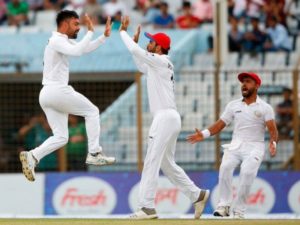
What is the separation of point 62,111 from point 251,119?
111 inches

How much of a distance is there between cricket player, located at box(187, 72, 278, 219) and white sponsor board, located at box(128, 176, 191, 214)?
4461mm

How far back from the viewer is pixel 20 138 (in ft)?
80.9

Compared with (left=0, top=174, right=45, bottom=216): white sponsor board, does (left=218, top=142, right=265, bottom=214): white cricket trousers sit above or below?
above

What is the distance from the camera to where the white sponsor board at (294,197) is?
23.7 metres

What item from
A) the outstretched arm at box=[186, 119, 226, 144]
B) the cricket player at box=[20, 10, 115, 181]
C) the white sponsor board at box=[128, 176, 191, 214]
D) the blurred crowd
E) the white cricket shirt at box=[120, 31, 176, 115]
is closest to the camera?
the cricket player at box=[20, 10, 115, 181]

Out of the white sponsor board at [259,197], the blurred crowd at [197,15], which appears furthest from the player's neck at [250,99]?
the blurred crowd at [197,15]

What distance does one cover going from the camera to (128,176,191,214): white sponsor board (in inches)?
942

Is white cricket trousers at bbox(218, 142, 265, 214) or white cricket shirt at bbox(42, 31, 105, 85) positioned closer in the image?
white cricket shirt at bbox(42, 31, 105, 85)

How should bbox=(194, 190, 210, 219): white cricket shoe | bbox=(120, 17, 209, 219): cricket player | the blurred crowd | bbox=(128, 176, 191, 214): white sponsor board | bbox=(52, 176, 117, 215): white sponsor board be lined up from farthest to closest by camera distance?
the blurred crowd, bbox=(52, 176, 117, 215): white sponsor board, bbox=(128, 176, 191, 214): white sponsor board, bbox=(194, 190, 210, 219): white cricket shoe, bbox=(120, 17, 209, 219): cricket player

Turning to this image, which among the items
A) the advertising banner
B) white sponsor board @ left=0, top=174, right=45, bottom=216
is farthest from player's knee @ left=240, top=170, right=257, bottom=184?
white sponsor board @ left=0, top=174, right=45, bottom=216

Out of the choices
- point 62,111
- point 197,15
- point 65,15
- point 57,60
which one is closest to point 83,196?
point 197,15

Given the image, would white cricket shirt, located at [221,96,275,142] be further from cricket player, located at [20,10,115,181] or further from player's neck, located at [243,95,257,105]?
cricket player, located at [20,10,115,181]

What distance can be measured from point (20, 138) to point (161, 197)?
2.70 meters

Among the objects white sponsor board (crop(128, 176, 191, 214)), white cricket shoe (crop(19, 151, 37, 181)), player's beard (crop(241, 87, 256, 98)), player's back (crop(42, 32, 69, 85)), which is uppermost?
player's back (crop(42, 32, 69, 85))
